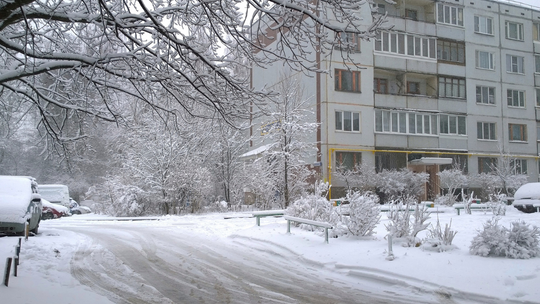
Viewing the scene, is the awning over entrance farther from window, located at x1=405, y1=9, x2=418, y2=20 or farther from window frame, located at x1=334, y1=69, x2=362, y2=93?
window, located at x1=405, y1=9, x2=418, y2=20

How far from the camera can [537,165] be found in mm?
39375

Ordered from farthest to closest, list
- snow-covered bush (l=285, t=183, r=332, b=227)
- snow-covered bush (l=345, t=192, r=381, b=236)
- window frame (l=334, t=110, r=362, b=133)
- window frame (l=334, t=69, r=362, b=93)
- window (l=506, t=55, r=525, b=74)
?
window (l=506, t=55, r=525, b=74) → window frame (l=334, t=110, r=362, b=133) → window frame (l=334, t=69, r=362, b=93) → snow-covered bush (l=285, t=183, r=332, b=227) → snow-covered bush (l=345, t=192, r=381, b=236)

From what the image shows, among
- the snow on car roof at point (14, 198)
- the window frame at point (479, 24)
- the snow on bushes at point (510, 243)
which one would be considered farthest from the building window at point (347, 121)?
the snow on bushes at point (510, 243)

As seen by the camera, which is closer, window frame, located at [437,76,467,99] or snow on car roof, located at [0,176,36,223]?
snow on car roof, located at [0,176,36,223]

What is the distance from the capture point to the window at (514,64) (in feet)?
128

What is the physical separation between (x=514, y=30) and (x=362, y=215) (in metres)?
35.2

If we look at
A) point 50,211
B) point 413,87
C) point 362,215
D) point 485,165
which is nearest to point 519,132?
point 485,165

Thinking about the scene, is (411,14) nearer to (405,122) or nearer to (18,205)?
(405,122)

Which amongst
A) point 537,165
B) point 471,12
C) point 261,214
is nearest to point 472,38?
point 471,12

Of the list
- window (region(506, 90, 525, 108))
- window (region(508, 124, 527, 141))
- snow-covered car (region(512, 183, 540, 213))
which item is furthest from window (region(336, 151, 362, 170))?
window (region(506, 90, 525, 108))

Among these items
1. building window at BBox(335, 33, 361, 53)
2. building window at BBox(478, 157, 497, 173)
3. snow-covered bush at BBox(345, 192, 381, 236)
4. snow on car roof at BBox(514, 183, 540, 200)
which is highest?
building window at BBox(335, 33, 361, 53)

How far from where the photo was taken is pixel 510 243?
877cm

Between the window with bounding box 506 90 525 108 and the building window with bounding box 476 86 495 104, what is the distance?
176 centimetres

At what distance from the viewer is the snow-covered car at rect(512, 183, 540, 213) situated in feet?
70.5
